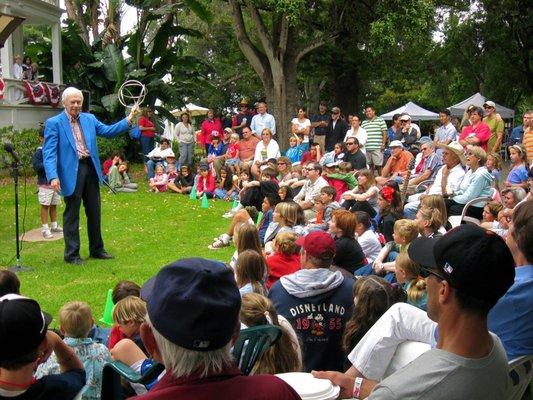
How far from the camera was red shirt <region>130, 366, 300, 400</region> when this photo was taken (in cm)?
185

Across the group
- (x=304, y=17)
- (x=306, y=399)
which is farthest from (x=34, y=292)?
(x=304, y=17)

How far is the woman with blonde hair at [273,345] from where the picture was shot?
368 cm

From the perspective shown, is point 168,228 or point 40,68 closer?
point 168,228

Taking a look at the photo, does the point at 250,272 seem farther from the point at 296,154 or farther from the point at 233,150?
the point at 233,150

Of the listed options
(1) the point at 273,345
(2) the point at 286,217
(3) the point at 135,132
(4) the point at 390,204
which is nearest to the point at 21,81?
(3) the point at 135,132

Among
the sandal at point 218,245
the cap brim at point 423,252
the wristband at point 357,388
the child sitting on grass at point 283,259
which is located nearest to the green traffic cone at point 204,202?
the sandal at point 218,245

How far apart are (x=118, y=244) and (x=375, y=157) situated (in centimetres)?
739

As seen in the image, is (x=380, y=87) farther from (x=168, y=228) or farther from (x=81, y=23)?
(x=168, y=228)

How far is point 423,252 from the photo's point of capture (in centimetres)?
275

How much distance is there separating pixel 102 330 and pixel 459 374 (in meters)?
3.42

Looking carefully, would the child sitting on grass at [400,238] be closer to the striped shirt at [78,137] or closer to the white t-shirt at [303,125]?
the striped shirt at [78,137]

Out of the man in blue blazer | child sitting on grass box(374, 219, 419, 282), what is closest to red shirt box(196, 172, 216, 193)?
the man in blue blazer

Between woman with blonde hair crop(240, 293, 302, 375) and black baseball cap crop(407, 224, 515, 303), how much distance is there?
4.77ft

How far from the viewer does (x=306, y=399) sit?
3.06 metres
